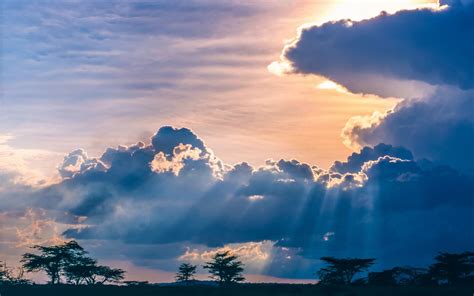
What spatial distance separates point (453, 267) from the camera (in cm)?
16788

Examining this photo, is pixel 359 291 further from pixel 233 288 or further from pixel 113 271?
pixel 113 271

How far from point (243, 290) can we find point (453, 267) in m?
46.3

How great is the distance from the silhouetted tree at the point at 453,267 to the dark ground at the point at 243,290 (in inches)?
827

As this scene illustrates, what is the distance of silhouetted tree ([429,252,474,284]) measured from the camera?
167 meters

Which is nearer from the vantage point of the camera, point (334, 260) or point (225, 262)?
point (334, 260)

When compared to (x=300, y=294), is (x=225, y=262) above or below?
above

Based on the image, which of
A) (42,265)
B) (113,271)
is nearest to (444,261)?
(113,271)

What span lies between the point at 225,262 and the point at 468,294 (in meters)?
66.2

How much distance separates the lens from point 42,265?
632 feet

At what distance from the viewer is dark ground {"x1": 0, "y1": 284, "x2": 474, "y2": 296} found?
460 feet

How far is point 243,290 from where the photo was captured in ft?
508

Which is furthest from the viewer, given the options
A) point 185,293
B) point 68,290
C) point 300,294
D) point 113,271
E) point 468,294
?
point 113,271

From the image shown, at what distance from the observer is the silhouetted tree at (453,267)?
167125 millimetres

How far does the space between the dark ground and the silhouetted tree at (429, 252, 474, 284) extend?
2102 cm
